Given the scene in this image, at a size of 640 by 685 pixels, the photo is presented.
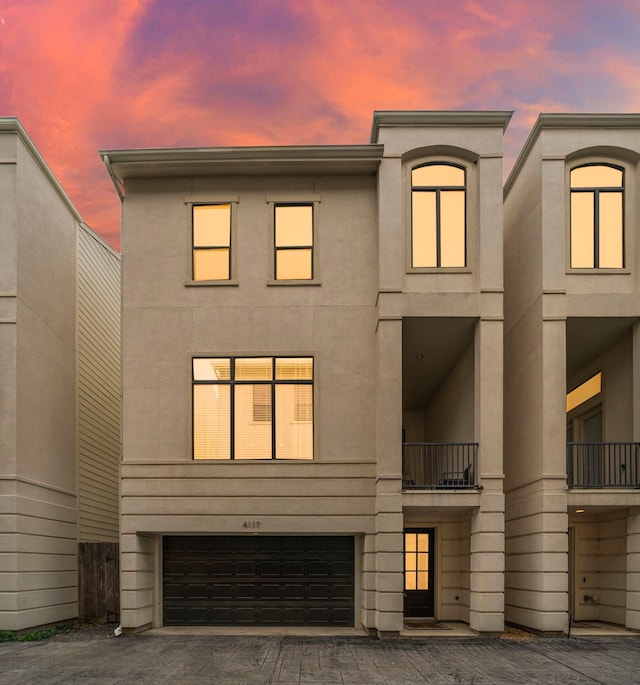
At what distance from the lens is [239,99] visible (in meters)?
22.0

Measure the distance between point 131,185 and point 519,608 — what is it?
13094 millimetres

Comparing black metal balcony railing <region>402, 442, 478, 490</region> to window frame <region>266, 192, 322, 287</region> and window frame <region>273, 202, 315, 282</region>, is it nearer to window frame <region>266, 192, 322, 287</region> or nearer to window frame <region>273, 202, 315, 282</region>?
window frame <region>266, 192, 322, 287</region>

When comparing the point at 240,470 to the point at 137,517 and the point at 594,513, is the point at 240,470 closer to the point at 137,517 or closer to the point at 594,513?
the point at 137,517

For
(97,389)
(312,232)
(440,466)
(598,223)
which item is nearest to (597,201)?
(598,223)

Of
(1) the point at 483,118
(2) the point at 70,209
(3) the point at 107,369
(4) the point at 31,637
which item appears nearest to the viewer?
(4) the point at 31,637

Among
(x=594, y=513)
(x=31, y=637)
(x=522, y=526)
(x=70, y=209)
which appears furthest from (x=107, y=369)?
(x=594, y=513)

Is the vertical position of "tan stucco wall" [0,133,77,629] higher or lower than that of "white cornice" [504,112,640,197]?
lower

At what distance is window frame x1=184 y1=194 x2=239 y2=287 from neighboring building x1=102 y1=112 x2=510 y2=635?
4 centimetres

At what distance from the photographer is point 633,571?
14.3m

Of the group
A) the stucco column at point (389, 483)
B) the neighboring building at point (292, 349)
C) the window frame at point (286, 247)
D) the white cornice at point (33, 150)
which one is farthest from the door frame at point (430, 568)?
the white cornice at point (33, 150)

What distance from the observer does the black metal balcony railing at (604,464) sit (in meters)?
14.8

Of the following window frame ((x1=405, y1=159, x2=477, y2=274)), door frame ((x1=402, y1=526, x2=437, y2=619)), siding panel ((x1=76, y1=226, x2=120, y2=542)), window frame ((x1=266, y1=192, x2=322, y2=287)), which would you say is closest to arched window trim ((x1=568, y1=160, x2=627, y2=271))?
window frame ((x1=405, y1=159, x2=477, y2=274))

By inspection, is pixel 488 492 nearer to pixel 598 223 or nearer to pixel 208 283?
pixel 598 223

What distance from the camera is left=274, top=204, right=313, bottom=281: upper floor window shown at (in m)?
15.9
